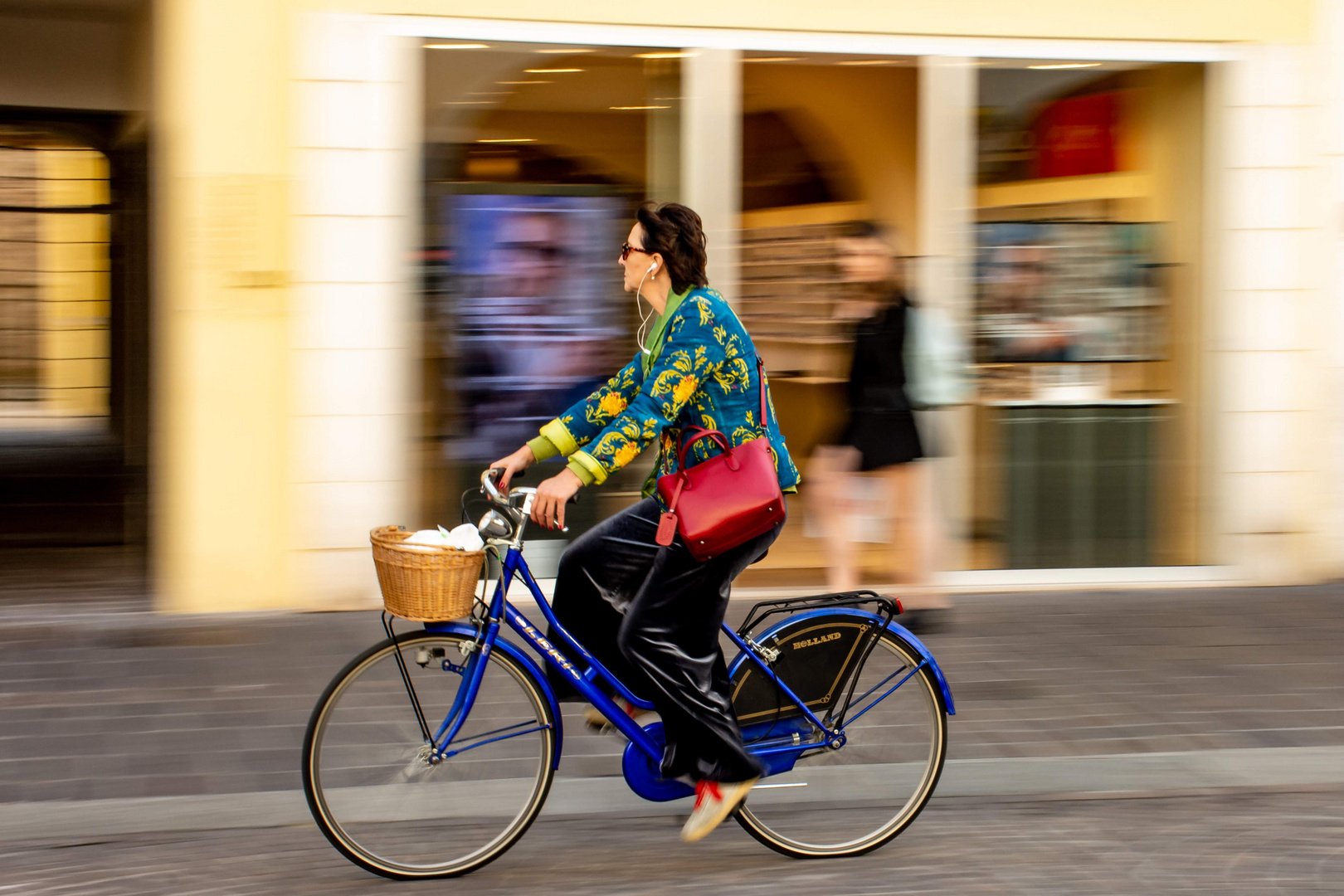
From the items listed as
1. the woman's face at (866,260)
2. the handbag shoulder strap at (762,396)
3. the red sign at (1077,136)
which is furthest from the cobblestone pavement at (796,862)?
the red sign at (1077,136)

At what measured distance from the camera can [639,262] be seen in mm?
3668

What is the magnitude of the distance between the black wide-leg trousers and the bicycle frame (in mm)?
35

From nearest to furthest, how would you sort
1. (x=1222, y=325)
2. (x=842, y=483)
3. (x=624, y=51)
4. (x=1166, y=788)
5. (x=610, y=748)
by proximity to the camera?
(x=1166, y=788) → (x=610, y=748) → (x=842, y=483) → (x=624, y=51) → (x=1222, y=325)

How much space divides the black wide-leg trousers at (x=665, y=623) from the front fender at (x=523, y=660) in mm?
61

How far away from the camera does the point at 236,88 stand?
671cm

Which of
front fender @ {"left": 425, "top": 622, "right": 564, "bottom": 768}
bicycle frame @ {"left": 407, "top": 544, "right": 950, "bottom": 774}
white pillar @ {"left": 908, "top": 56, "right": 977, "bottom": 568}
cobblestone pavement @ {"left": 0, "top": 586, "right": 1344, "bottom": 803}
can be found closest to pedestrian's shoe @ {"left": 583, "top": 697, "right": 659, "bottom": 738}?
bicycle frame @ {"left": 407, "top": 544, "right": 950, "bottom": 774}

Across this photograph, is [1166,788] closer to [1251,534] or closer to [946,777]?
[946,777]

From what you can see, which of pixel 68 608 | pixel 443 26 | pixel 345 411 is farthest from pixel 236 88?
pixel 68 608

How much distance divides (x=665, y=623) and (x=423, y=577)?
69cm

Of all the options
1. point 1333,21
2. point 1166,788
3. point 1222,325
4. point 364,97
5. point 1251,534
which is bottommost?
point 1166,788

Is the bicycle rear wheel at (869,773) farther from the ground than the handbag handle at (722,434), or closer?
closer

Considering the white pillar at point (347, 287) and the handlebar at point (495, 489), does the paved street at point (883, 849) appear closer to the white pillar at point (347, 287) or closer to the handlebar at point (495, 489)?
the white pillar at point (347, 287)

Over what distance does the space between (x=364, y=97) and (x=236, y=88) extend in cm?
59

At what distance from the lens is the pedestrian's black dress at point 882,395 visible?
634cm
